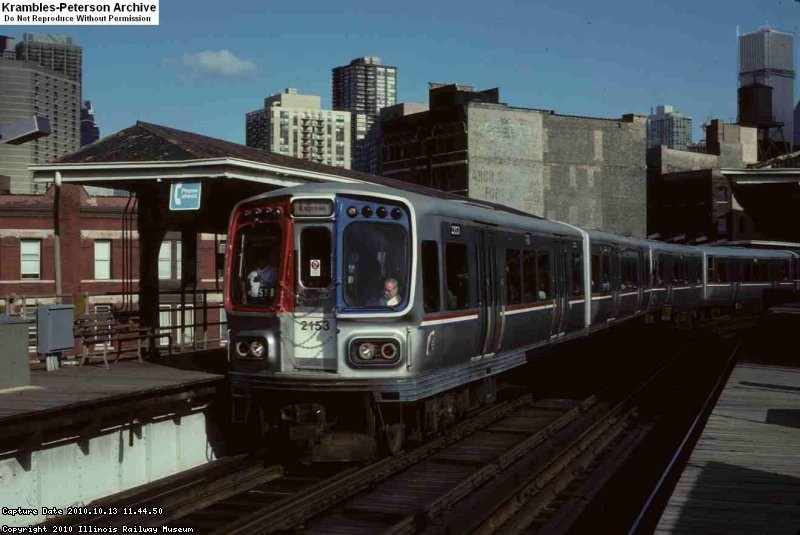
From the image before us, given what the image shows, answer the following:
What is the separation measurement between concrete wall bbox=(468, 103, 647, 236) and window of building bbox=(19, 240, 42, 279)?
96.8ft

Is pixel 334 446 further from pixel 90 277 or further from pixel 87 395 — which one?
pixel 90 277

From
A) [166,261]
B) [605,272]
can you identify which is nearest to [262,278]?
[605,272]

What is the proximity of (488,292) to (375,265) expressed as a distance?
275 centimetres

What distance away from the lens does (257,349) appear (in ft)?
36.6

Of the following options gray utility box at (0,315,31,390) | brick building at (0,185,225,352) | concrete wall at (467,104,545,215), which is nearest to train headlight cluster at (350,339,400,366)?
gray utility box at (0,315,31,390)

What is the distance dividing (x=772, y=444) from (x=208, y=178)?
8443 millimetres

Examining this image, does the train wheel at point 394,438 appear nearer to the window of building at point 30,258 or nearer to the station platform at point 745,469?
the station platform at point 745,469

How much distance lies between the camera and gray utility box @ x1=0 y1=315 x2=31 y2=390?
11180 millimetres

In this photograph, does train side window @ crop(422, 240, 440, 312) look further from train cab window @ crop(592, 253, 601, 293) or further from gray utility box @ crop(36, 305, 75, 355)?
train cab window @ crop(592, 253, 601, 293)

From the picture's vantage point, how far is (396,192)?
11141mm

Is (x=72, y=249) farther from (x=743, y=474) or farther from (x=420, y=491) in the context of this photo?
(x=743, y=474)

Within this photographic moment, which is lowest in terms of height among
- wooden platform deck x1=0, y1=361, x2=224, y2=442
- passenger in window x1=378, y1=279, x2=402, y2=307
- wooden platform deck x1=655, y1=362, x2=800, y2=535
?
wooden platform deck x1=655, y1=362, x2=800, y2=535

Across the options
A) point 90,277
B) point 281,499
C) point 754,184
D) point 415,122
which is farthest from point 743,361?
point 415,122

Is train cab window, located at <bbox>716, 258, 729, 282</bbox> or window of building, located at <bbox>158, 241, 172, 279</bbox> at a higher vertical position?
window of building, located at <bbox>158, 241, 172, 279</bbox>
